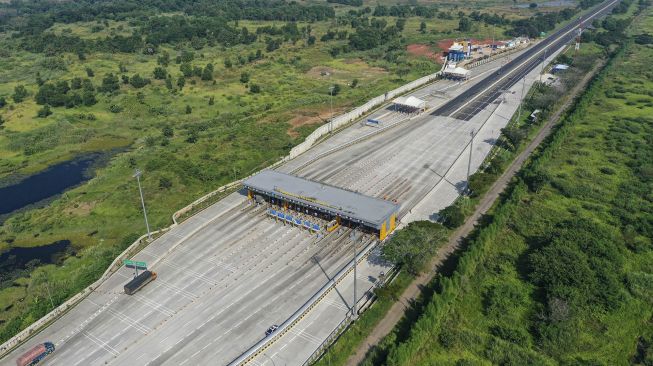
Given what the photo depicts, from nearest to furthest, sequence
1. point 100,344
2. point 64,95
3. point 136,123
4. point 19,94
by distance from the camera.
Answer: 1. point 100,344
2. point 136,123
3. point 64,95
4. point 19,94

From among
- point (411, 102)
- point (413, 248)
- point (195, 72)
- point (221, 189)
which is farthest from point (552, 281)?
point (195, 72)

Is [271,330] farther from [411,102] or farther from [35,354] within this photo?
[411,102]

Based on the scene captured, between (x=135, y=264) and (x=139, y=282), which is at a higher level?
(x=135, y=264)

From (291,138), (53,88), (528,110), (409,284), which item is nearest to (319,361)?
(409,284)

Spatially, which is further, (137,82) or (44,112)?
(137,82)

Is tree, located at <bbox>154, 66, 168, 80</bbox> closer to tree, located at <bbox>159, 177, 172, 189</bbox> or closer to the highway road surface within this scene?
tree, located at <bbox>159, 177, 172, 189</bbox>

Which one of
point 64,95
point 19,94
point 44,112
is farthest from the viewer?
point 19,94
